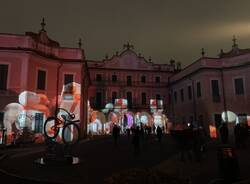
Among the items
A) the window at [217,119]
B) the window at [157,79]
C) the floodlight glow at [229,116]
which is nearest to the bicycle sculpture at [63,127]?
the window at [217,119]

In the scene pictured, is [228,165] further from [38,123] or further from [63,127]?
[38,123]

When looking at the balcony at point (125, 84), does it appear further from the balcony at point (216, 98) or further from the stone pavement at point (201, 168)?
the stone pavement at point (201, 168)

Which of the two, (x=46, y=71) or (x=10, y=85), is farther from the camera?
(x=46, y=71)

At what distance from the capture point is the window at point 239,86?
3148 cm

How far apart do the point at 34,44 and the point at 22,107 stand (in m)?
6.29

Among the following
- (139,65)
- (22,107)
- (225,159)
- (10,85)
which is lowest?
(225,159)

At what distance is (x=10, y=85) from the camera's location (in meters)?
22.4

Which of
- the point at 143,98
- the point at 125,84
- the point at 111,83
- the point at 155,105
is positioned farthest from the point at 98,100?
the point at 155,105

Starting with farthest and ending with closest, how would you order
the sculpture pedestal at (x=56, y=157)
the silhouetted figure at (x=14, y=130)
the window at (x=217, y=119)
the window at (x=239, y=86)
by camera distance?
the window at (x=239, y=86), the window at (x=217, y=119), the silhouetted figure at (x=14, y=130), the sculpture pedestal at (x=56, y=157)

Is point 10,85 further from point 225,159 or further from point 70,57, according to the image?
point 225,159

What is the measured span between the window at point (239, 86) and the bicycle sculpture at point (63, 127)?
21207 mm

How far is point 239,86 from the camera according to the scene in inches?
1250

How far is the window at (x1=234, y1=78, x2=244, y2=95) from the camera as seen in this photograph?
3148 cm

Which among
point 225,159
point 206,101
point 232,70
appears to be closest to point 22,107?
point 225,159
